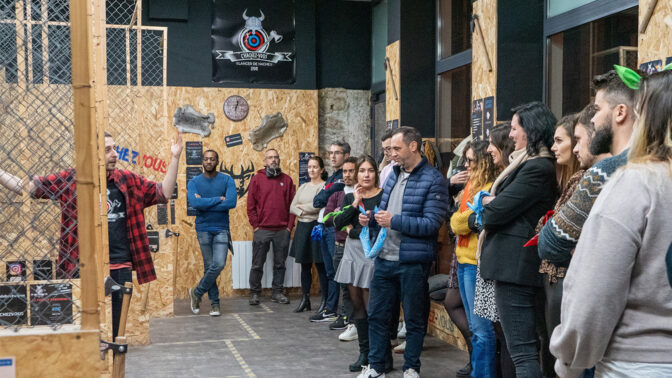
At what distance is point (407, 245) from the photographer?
4719 mm

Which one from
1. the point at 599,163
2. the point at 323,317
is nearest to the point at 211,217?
the point at 323,317

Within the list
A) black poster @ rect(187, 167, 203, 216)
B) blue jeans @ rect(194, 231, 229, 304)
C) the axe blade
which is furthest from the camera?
black poster @ rect(187, 167, 203, 216)

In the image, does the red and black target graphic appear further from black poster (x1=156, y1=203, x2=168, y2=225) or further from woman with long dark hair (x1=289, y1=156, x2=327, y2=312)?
black poster (x1=156, y1=203, x2=168, y2=225)

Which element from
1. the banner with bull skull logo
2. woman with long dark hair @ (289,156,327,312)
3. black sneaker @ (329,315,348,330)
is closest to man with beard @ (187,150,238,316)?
woman with long dark hair @ (289,156,327,312)

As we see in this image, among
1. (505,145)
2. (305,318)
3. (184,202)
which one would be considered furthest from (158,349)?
(505,145)

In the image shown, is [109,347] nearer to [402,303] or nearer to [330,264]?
[402,303]

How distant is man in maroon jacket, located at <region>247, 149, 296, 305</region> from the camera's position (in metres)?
8.55

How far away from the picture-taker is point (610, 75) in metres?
2.54

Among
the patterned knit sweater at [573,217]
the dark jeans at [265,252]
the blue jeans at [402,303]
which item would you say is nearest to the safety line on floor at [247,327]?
the dark jeans at [265,252]

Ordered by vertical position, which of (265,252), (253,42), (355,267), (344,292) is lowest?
(344,292)

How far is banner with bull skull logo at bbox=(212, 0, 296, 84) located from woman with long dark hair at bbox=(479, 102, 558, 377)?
6067 mm

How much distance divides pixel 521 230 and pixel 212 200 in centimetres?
485

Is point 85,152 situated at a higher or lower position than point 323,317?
higher

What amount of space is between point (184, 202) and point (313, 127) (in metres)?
1.95
